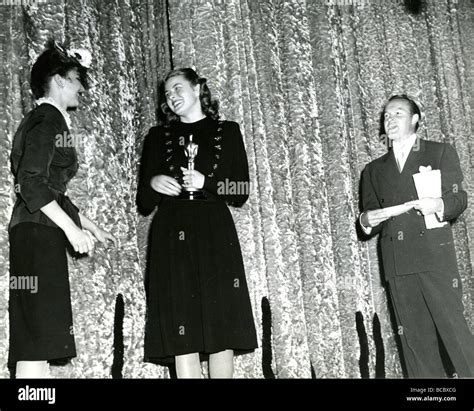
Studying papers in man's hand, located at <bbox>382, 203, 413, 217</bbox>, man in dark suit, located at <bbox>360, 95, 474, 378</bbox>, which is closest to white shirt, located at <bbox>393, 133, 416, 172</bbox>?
man in dark suit, located at <bbox>360, 95, 474, 378</bbox>

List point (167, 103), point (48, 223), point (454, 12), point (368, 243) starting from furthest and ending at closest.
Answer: point (454, 12) < point (368, 243) < point (167, 103) < point (48, 223)

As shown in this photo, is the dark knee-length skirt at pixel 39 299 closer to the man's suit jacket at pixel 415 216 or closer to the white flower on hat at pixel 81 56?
the white flower on hat at pixel 81 56

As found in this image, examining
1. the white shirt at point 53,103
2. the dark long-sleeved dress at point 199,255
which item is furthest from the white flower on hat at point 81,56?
the dark long-sleeved dress at point 199,255

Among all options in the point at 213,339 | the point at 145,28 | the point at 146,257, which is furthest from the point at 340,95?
the point at 213,339

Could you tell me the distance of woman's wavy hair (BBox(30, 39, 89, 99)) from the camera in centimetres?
252

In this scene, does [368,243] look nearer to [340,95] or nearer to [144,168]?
[340,95]

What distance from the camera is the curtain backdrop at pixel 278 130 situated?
285cm

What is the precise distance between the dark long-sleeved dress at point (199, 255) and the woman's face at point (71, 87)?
1.08ft

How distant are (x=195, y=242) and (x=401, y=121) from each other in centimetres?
96

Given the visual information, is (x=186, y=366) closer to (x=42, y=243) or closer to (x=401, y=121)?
(x=42, y=243)

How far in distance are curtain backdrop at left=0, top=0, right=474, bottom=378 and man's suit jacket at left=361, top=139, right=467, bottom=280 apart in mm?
355

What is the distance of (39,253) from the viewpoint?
2285mm
